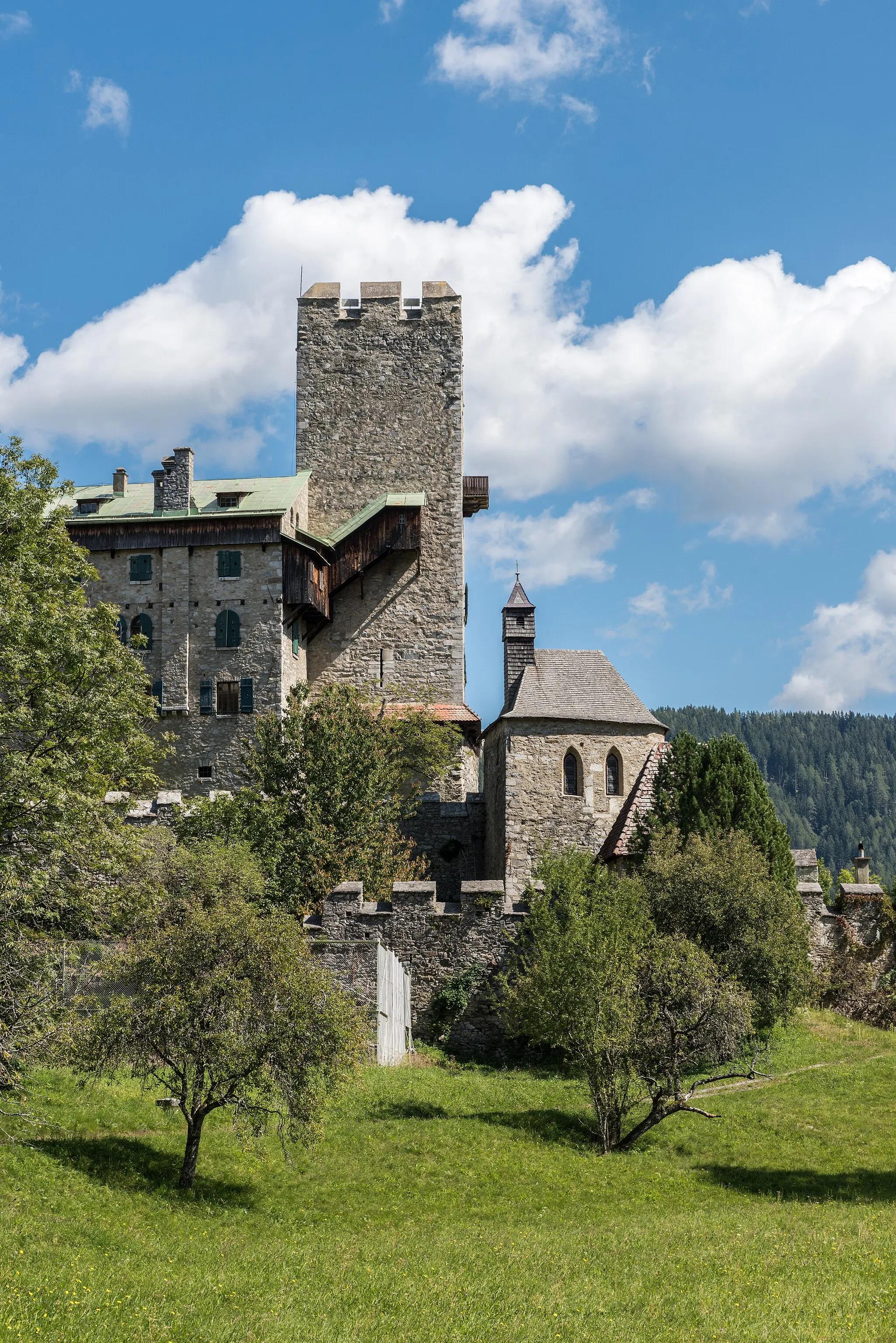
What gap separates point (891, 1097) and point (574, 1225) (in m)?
10.6

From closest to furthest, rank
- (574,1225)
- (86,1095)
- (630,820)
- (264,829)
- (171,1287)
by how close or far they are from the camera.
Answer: (171,1287) → (574,1225) → (86,1095) → (264,829) → (630,820)

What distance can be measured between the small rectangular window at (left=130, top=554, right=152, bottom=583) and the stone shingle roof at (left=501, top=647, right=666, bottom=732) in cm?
1381

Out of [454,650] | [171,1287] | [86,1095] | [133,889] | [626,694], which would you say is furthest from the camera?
[454,650]

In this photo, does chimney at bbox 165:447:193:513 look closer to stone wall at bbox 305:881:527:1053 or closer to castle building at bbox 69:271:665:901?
castle building at bbox 69:271:665:901

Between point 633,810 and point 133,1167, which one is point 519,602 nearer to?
point 633,810

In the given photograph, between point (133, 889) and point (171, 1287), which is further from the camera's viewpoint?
point (133, 889)

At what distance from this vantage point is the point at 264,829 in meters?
32.2

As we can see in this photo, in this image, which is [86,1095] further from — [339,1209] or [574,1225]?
[574,1225]

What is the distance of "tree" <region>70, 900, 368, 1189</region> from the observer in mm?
19094

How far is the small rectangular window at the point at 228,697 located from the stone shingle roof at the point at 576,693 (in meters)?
9.49

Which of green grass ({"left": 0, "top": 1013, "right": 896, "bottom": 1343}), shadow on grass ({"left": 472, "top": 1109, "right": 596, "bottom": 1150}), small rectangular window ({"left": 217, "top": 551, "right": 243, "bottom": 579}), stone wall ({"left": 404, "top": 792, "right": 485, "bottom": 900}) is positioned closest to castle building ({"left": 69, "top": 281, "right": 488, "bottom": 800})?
small rectangular window ({"left": 217, "top": 551, "right": 243, "bottom": 579})

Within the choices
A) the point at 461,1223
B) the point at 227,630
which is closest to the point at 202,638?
the point at 227,630

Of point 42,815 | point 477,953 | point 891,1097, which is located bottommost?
point 891,1097

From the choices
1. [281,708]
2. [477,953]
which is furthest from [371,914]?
[281,708]
